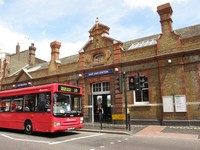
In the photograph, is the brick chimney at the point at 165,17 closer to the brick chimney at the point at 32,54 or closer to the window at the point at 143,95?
the window at the point at 143,95

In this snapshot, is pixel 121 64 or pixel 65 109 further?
pixel 121 64

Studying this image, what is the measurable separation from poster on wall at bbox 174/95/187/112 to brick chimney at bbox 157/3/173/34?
199 inches

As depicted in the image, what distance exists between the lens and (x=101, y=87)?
18.4m

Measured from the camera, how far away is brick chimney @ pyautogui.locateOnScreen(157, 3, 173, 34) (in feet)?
50.5

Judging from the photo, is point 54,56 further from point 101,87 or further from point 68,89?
point 68,89

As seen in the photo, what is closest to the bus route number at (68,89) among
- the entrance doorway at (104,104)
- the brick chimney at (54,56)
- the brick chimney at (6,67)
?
the entrance doorway at (104,104)

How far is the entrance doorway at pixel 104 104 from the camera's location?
715 inches

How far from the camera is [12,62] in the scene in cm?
3153

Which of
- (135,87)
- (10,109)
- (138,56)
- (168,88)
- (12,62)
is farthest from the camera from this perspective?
(12,62)

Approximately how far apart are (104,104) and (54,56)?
8660 mm

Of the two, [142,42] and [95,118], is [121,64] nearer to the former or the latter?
[142,42]

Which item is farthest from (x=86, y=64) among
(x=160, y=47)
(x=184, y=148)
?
(x=184, y=148)

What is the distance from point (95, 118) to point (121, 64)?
566 centimetres

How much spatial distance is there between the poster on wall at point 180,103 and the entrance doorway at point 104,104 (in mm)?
5993
